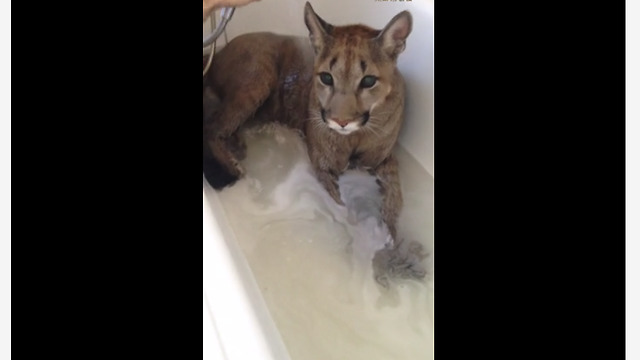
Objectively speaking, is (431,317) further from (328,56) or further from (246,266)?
(328,56)

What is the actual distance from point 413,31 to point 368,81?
0.55 feet

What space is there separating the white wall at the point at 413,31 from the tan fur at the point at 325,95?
0.02 metres

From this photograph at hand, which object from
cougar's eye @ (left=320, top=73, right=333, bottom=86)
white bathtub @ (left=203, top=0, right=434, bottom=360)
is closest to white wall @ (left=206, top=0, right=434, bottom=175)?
white bathtub @ (left=203, top=0, right=434, bottom=360)

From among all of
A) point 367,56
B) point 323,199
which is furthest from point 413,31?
point 323,199

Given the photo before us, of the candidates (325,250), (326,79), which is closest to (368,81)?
(326,79)

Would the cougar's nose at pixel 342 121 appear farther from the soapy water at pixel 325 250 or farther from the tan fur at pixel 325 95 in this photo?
the soapy water at pixel 325 250

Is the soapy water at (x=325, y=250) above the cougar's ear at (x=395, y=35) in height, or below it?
below

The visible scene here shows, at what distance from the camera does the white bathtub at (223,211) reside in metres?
1.40

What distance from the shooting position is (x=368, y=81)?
1.38m

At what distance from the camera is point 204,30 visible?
4.73 ft

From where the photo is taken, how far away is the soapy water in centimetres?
140

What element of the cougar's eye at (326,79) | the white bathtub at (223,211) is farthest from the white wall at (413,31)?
the cougar's eye at (326,79)

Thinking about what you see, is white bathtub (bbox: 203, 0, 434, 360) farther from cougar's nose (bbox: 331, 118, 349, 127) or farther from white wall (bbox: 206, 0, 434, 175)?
cougar's nose (bbox: 331, 118, 349, 127)

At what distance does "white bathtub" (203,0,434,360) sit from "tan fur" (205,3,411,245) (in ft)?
0.08
